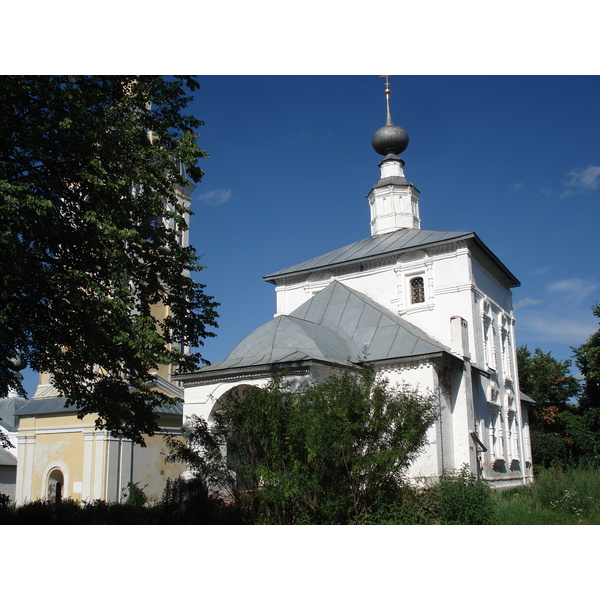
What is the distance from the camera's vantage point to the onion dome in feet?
83.7

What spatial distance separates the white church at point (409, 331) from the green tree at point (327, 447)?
9.73 feet

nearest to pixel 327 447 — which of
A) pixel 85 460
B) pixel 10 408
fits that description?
pixel 85 460

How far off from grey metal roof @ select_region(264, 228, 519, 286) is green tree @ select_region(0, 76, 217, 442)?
10.1m

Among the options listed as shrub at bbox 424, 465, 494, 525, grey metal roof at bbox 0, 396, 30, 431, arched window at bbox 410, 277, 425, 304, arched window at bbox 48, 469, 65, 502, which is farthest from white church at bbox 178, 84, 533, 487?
grey metal roof at bbox 0, 396, 30, 431

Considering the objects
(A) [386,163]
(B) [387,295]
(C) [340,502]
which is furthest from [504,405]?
(C) [340,502]

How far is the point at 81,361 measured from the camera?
9.98 metres

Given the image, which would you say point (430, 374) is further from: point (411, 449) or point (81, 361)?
point (81, 361)

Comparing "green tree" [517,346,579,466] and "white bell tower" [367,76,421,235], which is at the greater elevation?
"white bell tower" [367,76,421,235]

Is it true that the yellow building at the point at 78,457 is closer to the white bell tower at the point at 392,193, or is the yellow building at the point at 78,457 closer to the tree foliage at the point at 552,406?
the white bell tower at the point at 392,193

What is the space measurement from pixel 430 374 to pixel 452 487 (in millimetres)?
6072

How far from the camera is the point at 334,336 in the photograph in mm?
17469

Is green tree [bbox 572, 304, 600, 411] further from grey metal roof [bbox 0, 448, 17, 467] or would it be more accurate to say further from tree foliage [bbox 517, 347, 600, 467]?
grey metal roof [bbox 0, 448, 17, 467]

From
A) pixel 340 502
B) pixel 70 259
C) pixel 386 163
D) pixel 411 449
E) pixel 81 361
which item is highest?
pixel 386 163

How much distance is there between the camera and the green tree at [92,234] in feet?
29.0
